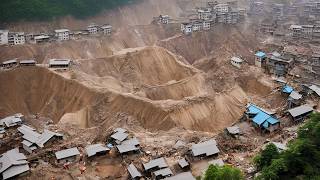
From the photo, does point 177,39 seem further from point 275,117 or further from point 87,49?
point 275,117

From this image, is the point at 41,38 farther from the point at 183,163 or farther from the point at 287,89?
the point at 183,163

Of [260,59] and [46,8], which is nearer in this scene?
[260,59]

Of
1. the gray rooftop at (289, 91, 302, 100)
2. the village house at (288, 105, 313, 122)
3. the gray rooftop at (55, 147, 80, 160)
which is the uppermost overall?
the gray rooftop at (289, 91, 302, 100)

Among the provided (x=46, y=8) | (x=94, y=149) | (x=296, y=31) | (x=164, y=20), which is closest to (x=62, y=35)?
(x=46, y=8)

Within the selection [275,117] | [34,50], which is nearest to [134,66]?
[34,50]

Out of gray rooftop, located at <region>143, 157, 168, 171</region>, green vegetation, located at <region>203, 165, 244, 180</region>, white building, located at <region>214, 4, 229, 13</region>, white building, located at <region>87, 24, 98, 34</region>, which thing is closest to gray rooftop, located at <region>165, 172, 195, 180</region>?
gray rooftop, located at <region>143, 157, 168, 171</region>

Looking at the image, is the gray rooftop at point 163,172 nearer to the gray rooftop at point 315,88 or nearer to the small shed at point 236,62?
the gray rooftop at point 315,88

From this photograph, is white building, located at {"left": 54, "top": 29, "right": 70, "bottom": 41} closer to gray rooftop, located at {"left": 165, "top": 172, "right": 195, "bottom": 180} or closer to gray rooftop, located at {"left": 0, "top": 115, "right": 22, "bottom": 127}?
A: gray rooftop, located at {"left": 0, "top": 115, "right": 22, "bottom": 127}
